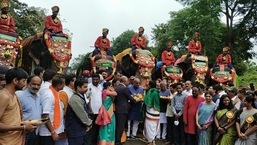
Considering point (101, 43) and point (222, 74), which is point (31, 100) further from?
point (222, 74)

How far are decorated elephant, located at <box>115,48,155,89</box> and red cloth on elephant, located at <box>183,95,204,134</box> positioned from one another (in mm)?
3543

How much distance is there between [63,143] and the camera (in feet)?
18.2

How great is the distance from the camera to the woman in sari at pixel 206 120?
748 cm

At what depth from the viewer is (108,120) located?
7176 mm

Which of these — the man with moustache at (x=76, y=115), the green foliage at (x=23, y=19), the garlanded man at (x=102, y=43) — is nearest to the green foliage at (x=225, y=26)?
the green foliage at (x=23, y=19)

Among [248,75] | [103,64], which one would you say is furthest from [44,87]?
[248,75]

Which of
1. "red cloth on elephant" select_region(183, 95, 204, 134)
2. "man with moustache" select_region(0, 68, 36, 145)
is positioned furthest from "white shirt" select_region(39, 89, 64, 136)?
"red cloth on elephant" select_region(183, 95, 204, 134)

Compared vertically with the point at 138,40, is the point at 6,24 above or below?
above

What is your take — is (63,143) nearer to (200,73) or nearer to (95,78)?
(95,78)

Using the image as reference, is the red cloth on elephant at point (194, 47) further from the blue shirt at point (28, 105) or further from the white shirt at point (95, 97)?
the blue shirt at point (28, 105)

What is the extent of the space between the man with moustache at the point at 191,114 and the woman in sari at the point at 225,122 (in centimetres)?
86

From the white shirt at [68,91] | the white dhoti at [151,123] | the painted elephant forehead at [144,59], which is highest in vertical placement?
the painted elephant forehead at [144,59]

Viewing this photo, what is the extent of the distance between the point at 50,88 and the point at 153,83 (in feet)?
13.9

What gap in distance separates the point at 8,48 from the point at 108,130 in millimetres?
4533
